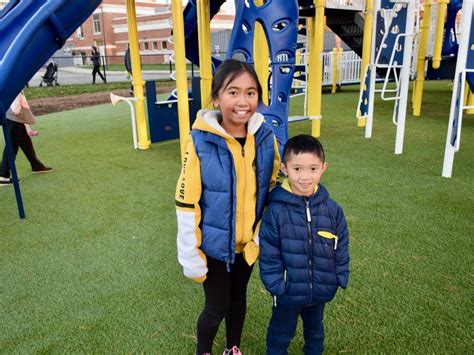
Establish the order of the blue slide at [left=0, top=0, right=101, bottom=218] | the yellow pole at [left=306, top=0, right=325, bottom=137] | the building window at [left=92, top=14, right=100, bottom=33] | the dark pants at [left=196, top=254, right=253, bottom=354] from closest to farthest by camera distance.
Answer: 1. the dark pants at [left=196, top=254, right=253, bottom=354]
2. the blue slide at [left=0, top=0, right=101, bottom=218]
3. the yellow pole at [left=306, top=0, right=325, bottom=137]
4. the building window at [left=92, top=14, right=100, bottom=33]

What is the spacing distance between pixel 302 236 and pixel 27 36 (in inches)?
125

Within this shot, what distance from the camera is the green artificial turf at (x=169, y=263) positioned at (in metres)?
2.28

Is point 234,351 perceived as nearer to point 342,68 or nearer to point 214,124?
point 214,124

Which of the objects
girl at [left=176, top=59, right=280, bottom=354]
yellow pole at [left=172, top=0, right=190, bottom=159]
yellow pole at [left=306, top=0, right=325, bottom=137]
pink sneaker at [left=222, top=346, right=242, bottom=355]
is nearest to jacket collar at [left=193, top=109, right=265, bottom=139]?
girl at [left=176, top=59, right=280, bottom=354]

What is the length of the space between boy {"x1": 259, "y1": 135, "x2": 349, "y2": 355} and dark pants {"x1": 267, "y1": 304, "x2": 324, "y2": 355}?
0.28 ft

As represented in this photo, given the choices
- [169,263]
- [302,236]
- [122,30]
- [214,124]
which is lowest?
Result: [169,263]

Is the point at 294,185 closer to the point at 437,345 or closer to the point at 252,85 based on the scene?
the point at 252,85

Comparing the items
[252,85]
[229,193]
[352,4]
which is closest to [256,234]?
[229,193]

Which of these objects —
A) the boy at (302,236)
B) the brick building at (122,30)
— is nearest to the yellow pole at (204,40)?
the boy at (302,236)

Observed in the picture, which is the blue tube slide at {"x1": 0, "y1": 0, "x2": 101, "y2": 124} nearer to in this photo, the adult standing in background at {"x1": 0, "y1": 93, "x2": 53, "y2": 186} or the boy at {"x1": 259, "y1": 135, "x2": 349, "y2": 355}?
the adult standing in background at {"x1": 0, "y1": 93, "x2": 53, "y2": 186}

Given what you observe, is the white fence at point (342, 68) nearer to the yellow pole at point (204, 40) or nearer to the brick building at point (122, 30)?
the yellow pole at point (204, 40)

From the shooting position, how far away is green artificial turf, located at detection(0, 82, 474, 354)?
228 cm

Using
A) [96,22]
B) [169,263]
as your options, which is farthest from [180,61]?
[96,22]

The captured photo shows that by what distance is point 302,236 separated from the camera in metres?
1.68
